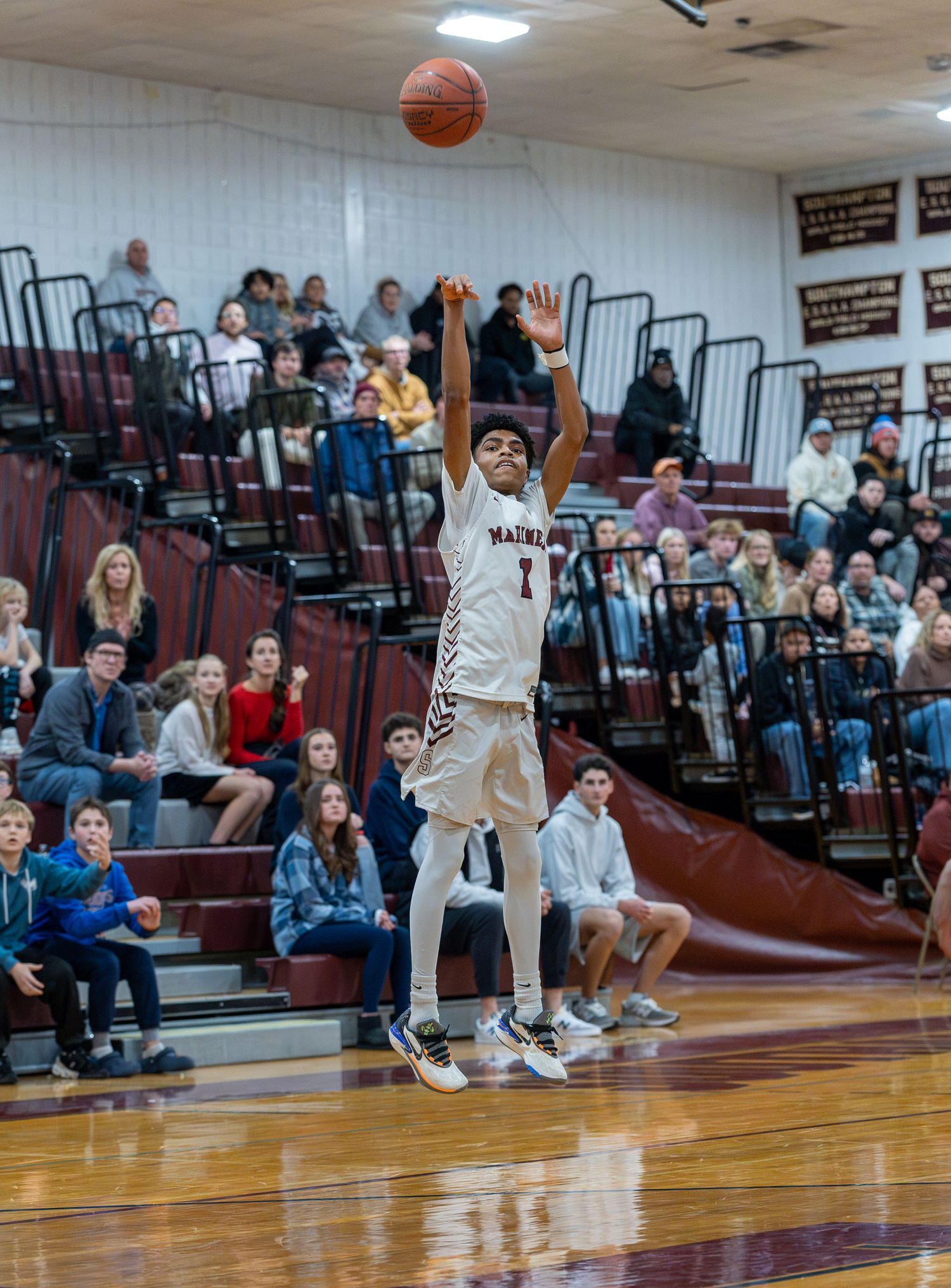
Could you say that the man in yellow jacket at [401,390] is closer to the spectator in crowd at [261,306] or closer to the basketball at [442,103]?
the spectator in crowd at [261,306]

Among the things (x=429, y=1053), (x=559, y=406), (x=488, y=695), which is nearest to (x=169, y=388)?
(x=559, y=406)

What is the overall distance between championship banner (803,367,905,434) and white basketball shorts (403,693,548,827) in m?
12.6

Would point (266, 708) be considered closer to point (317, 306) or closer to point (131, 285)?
point (131, 285)

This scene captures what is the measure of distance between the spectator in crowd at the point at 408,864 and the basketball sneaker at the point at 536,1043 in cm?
276

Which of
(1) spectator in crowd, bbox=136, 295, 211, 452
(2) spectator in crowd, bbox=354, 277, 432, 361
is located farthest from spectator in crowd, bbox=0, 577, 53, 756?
(2) spectator in crowd, bbox=354, 277, 432, 361

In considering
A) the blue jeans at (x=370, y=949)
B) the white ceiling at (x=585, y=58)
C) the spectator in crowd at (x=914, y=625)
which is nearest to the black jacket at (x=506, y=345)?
the white ceiling at (x=585, y=58)

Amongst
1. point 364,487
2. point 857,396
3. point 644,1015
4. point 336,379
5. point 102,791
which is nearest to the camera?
point 102,791

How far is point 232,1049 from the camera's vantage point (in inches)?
289

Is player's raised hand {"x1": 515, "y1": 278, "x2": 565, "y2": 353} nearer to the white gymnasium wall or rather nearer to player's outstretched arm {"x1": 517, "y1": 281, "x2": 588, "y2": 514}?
player's outstretched arm {"x1": 517, "y1": 281, "x2": 588, "y2": 514}

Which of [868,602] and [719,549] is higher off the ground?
[719,549]

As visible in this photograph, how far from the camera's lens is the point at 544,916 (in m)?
8.09

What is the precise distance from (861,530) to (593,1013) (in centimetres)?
595

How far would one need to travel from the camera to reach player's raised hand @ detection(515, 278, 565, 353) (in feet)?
16.6

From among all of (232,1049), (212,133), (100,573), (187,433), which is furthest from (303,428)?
(232,1049)
